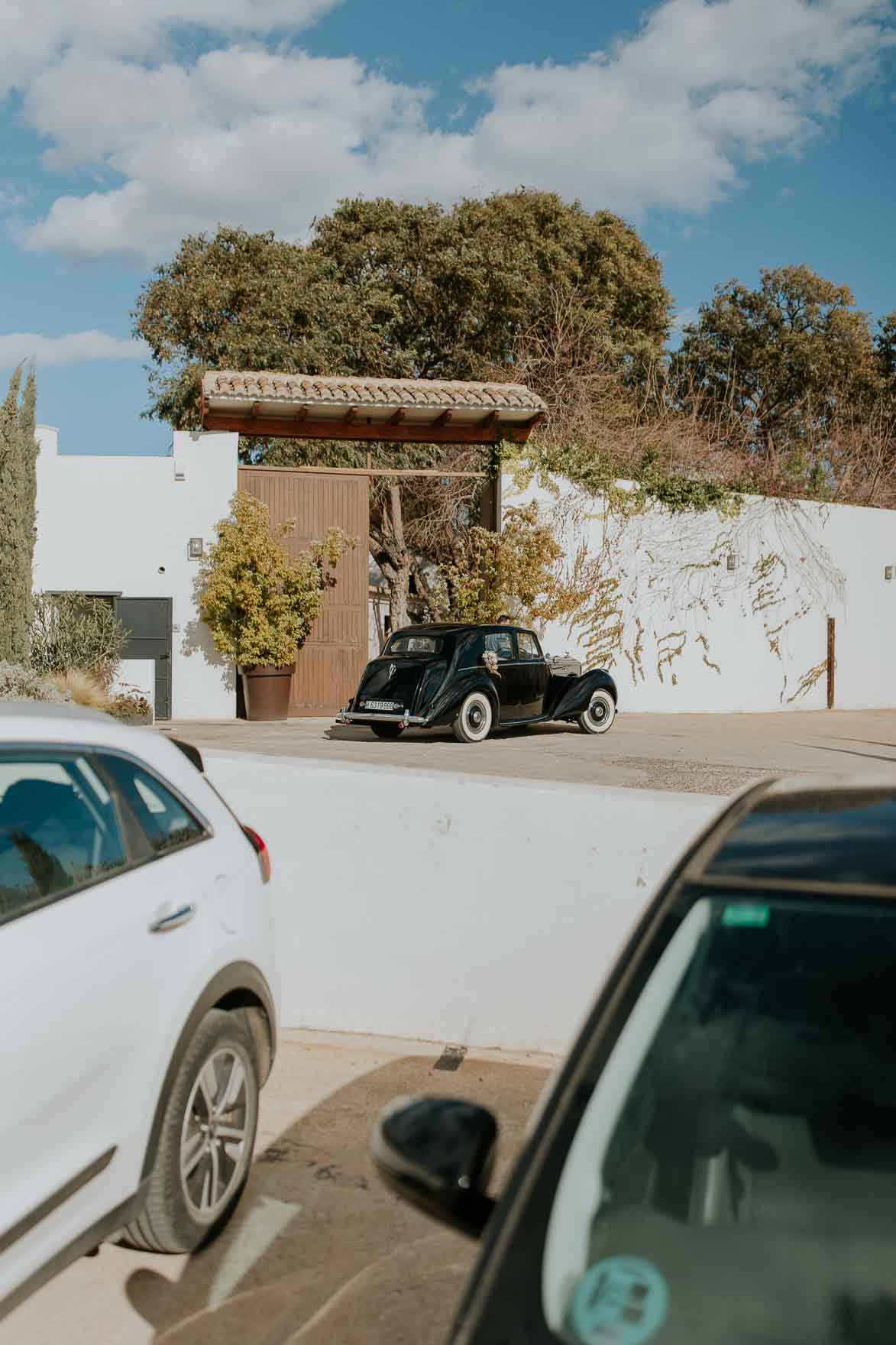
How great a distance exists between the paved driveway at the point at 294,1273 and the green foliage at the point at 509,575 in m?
13.4

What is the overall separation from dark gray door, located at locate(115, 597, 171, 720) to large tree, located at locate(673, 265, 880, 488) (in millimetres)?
19508

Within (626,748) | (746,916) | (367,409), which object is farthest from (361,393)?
(746,916)

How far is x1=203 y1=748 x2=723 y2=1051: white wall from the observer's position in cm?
455

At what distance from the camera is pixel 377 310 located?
2592 centimetres

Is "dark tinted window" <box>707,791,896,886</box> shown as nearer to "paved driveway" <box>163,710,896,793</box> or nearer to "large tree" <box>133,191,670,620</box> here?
"paved driveway" <box>163,710,896,793</box>

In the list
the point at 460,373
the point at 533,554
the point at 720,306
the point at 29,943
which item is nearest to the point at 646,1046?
the point at 29,943

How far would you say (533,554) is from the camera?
1734cm

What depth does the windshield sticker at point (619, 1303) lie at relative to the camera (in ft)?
4.67

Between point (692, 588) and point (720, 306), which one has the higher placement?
point (720, 306)

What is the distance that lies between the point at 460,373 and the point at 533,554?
10.5 m

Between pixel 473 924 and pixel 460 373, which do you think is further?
pixel 460 373

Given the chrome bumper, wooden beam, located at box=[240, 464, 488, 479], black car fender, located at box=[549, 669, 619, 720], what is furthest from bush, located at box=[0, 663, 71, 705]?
black car fender, located at box=[549, 669, 619, 720]

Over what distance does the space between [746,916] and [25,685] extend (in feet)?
36.3

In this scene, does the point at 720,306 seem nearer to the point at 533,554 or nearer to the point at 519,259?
the point at 519,259
